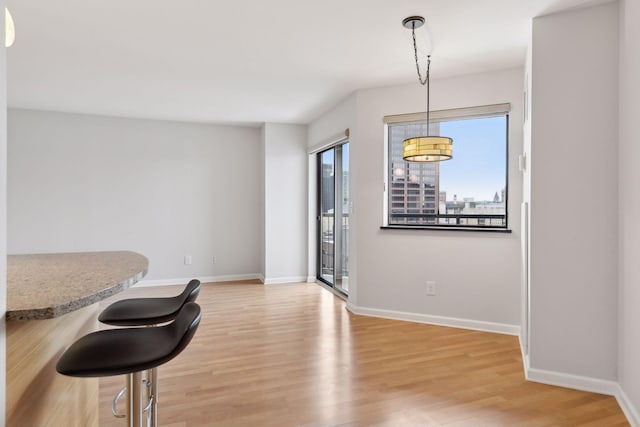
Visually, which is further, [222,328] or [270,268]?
[270,268]

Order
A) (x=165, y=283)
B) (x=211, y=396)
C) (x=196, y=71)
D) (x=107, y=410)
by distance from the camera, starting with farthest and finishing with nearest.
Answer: (x=165, y=283) < (x=196, y=71) < (x=211, y=396) < (x=107, y=410)

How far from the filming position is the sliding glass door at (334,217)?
16.8ft

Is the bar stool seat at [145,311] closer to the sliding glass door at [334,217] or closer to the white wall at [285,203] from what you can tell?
the sliding glass door at [334,217]

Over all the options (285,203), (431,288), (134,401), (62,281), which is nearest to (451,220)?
(431,288)

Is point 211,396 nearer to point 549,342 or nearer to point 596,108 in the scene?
point 549,342

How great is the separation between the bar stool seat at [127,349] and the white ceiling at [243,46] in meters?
2.04

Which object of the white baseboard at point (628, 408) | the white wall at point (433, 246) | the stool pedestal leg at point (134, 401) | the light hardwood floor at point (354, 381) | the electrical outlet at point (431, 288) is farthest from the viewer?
the electrical outlet at point (431, 288)

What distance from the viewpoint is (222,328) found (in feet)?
12.1

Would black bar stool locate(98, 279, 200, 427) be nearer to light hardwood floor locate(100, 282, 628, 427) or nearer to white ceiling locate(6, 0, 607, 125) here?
light hardwood floor locate(100, 282, 628, 427)

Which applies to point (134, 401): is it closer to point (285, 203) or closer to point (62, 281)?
point (62, 281)

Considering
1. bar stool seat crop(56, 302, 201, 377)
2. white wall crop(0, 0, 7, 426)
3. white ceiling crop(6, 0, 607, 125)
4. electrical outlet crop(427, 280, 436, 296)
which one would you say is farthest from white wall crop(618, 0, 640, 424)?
white wall crop(0, 0, 7, 426)

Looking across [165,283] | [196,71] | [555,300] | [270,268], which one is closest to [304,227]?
[270,268]

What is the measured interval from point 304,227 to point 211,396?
3725 millimetres

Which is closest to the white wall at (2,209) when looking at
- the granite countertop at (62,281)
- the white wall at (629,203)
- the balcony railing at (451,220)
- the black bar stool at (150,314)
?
the granite countertop at (62,281)
